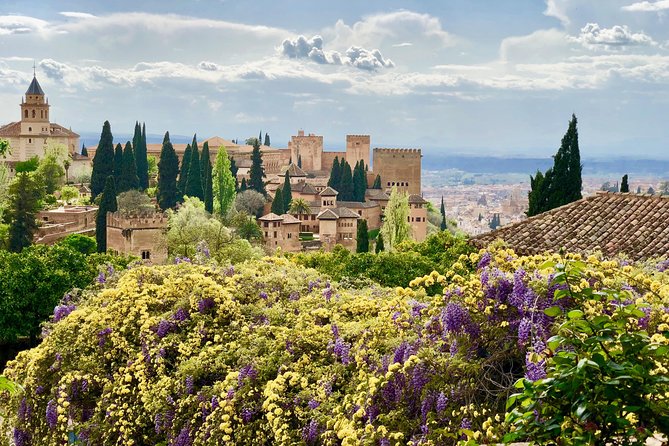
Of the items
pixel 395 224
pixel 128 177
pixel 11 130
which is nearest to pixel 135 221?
pixel 395 224

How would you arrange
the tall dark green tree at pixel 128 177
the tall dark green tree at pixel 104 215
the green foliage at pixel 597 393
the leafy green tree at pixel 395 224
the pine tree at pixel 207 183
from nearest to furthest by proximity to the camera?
the green foliage at pixel 597 393 < the tall dark green tree at pixel 104 215 < the leafy green tree at pixel 395 224 < the tall dark green tree at pixel 128 177 < the pine tree at pixel 207 183

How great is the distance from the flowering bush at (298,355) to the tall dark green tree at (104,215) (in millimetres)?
44595

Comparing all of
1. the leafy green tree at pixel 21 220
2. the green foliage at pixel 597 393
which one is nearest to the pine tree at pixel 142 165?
the leafy green tree at pixel 21 220

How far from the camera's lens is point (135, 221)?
168 ft

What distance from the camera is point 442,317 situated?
6828 mm

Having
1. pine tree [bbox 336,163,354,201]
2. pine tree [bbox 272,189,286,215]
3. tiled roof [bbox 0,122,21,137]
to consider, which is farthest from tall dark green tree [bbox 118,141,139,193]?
tiled roof [bbox 0,122,21,137]

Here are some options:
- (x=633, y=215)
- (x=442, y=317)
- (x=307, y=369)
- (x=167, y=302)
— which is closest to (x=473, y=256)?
(x=442, y=317)

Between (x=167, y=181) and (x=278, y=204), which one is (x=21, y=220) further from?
(x=278, y=204)

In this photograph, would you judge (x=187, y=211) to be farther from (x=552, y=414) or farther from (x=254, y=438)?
(x=552, y=414)

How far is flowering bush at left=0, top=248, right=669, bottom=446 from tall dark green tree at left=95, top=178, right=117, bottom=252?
44595 mm

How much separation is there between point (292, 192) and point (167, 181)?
1618 centimetres

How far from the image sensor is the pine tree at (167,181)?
7262 cm

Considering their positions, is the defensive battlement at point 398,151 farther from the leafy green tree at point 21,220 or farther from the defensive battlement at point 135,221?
the leafy green tree at point 21,220

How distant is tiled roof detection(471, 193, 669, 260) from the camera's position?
55.0ft
